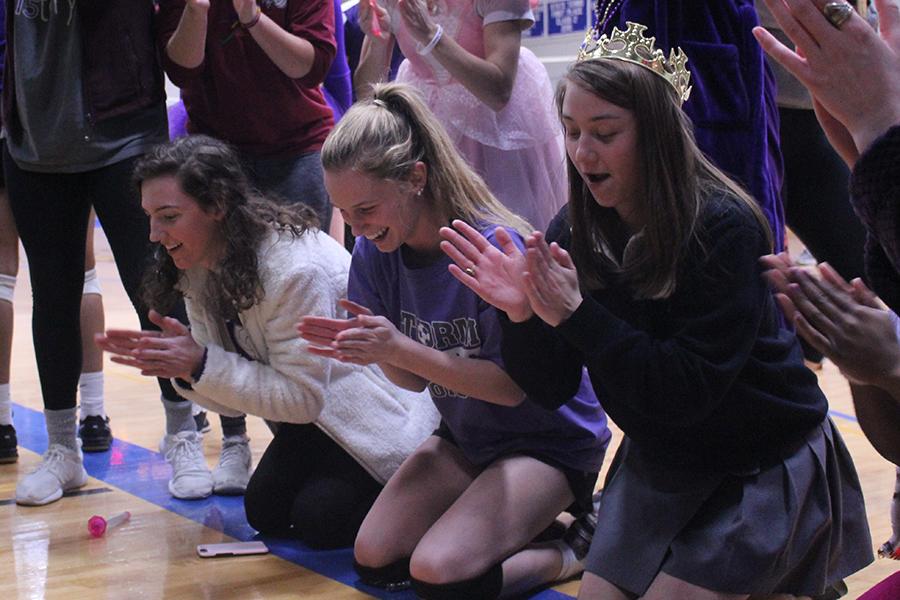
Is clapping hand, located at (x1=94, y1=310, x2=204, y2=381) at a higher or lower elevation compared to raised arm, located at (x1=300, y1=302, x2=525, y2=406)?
lower

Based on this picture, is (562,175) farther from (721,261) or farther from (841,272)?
(721,261)

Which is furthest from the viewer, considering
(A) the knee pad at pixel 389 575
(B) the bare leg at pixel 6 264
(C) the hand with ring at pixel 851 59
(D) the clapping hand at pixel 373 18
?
(B) the bare leg at pixel 6 264

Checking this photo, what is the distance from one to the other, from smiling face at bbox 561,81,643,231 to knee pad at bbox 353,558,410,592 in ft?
→ 2.72

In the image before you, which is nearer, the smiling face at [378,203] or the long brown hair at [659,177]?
the long brown hair at [659,177]

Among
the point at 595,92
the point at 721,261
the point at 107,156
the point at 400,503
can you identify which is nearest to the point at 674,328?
the point at 721,261

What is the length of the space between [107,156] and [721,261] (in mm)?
1526

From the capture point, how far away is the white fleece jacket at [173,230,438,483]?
7.86ft

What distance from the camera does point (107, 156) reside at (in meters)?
2.68

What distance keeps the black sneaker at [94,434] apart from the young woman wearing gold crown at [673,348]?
1723 millimetres

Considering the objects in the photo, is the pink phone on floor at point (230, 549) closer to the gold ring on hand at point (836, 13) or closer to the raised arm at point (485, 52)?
the raised arm at point (485, 52)

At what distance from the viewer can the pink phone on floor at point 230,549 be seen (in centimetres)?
238

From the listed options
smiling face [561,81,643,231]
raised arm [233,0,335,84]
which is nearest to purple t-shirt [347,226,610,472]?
smiling face [561,81,643,231]

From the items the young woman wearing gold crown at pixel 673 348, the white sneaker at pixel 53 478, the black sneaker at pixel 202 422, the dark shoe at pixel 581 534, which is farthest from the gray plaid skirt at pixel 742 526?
the black sneaker at pixel 202 422

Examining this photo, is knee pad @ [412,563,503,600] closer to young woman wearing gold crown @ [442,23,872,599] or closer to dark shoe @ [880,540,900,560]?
young woman wearing gold crown @ [442,23,872,599]
